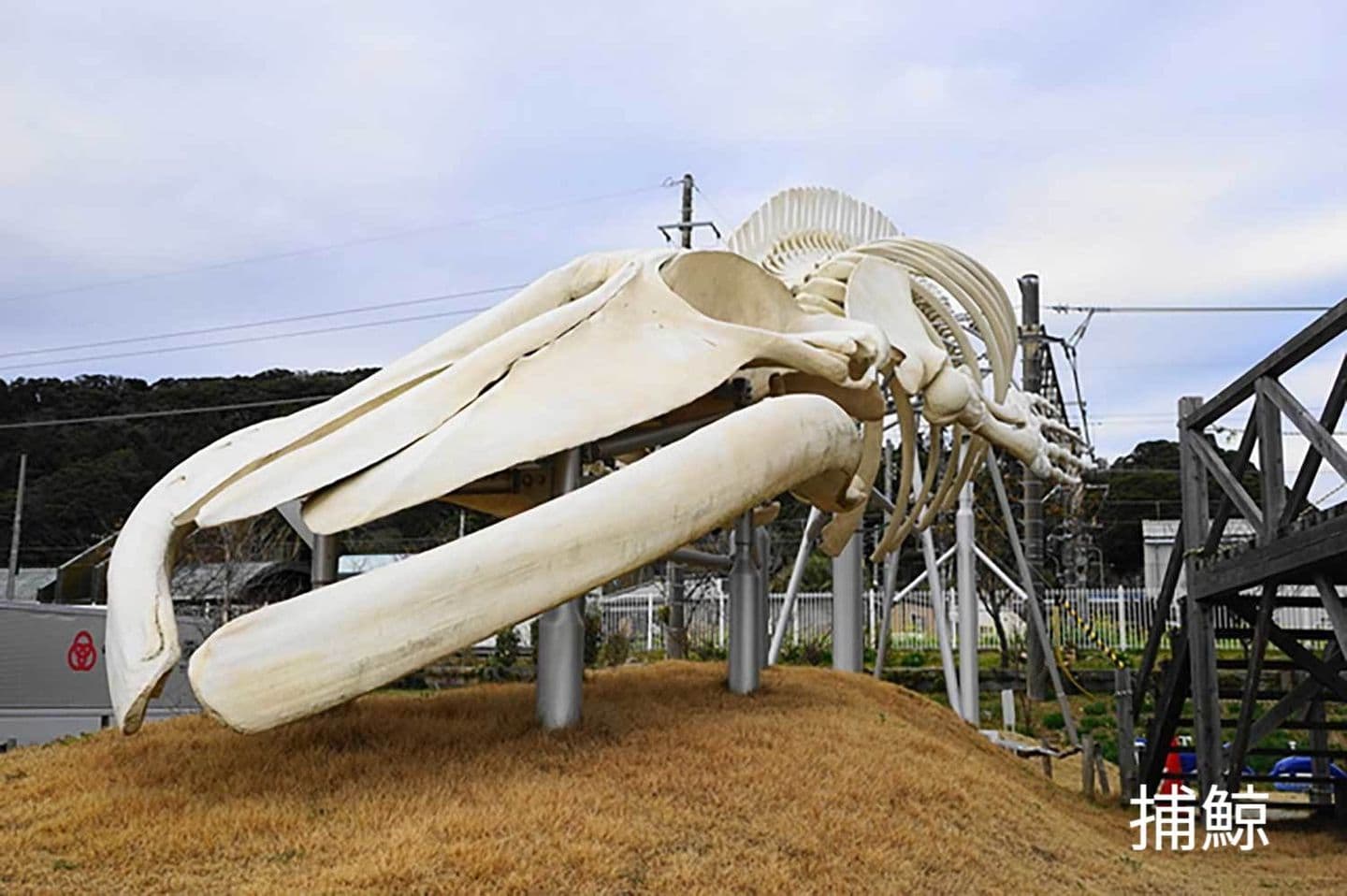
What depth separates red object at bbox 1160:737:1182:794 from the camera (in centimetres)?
1147

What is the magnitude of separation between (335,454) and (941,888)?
10.3 feet

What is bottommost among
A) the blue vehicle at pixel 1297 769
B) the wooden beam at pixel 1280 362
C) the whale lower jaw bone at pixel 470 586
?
the blue vehicle at pixel 1297 769

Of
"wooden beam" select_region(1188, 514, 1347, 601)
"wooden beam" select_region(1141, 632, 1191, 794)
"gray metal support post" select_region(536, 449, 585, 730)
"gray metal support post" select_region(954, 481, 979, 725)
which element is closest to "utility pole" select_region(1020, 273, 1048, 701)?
"gray metal support post" select_region(954, 481, 979, 725)

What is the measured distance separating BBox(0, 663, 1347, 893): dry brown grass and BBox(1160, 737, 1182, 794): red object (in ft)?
9.51

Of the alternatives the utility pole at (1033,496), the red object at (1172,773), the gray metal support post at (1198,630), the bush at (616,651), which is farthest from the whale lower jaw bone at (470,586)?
the utility pole at (1033,496)

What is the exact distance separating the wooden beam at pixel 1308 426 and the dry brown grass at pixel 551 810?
97.1 inches

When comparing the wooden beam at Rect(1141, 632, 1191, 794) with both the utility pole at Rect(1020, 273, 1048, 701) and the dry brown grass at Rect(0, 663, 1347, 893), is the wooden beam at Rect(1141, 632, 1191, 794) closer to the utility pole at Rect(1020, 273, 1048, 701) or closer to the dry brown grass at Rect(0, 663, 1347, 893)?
the dry brown grass at Rect(0, 663, 1347, 893)

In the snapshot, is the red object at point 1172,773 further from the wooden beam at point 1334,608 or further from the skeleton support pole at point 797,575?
the skeleton support pole at point 797,575

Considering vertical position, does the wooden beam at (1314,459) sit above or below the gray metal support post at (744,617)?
above

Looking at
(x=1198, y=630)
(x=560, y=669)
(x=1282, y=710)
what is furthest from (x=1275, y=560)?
(x=560, y=669)

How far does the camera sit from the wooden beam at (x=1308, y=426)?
7.70 m

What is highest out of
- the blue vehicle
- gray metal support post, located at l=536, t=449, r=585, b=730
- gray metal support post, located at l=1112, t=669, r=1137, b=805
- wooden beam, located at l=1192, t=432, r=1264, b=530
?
wooden beam, located at l=1192, t=432, r=1264, b=530

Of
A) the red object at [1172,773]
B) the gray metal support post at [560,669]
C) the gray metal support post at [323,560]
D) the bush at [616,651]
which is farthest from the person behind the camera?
the bush at [616,651]

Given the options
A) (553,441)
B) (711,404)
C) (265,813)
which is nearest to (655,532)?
(553,441)
